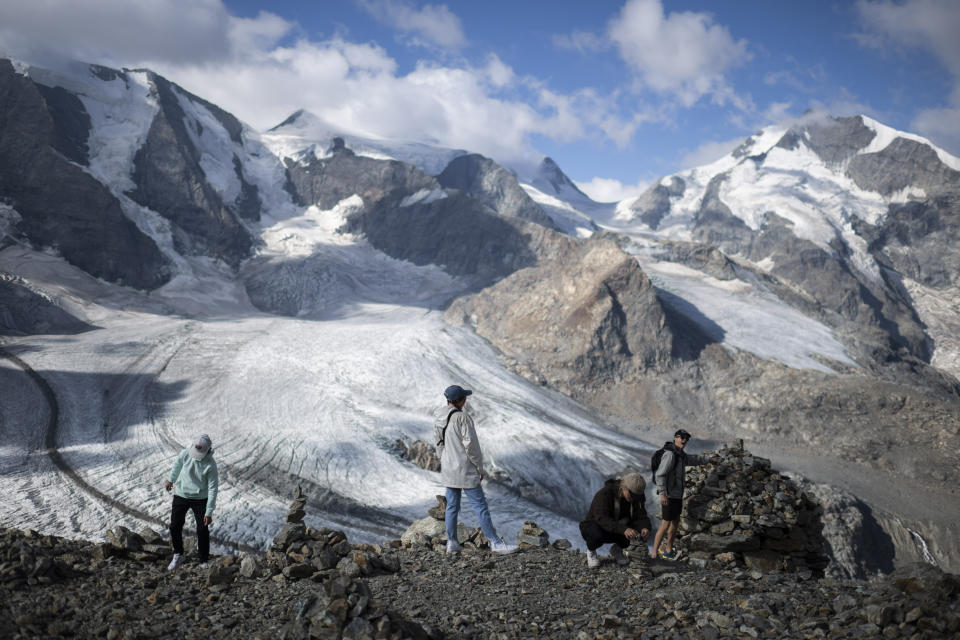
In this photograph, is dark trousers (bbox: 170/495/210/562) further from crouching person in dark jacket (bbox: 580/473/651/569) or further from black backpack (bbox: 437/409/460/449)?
crouching person in dark jacket (bbox: 580/473/651/569)

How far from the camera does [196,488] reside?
360 inches

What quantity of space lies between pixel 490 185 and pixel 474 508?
142 metres

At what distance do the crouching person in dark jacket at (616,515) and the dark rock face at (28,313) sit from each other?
4911 cm

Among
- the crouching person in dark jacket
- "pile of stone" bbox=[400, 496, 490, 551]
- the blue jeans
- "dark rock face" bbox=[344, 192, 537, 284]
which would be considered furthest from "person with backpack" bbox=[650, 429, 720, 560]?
"dark rock face" bbox=[344, 192, 537, 284]

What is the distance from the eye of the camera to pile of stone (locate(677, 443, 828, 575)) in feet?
33.2

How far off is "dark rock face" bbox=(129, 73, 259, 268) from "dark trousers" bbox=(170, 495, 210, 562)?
74990 mm

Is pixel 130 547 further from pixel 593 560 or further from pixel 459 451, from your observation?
pixel 593 560

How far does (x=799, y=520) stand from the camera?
1035 cm

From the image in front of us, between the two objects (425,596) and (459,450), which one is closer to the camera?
(425,596)

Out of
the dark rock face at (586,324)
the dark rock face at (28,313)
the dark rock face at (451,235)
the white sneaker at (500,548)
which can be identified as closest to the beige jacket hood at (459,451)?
the white sneaker at (500,548)

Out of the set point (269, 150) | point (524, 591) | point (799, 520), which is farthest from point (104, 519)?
point (269, 150)

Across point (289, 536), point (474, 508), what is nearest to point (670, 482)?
point (474, 508)

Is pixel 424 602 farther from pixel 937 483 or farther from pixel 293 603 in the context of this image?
pixel 937 483

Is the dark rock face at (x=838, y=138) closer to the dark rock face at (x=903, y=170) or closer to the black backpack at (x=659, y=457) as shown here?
the dark rock face at (x=903, y=170)
